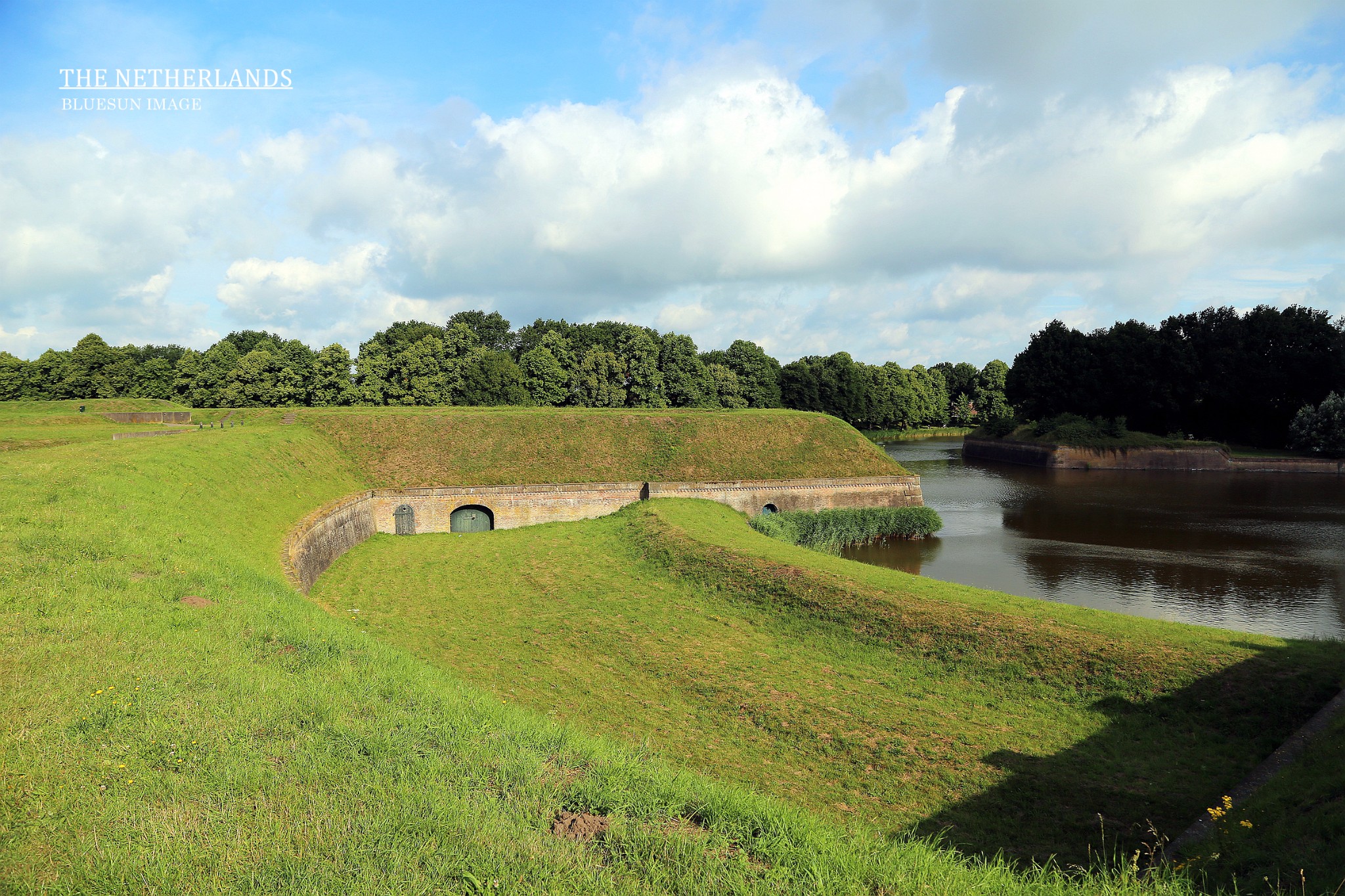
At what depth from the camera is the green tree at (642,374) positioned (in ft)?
282

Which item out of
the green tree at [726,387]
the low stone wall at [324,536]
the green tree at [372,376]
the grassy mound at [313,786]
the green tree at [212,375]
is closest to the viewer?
the grassy mound at [313,786]

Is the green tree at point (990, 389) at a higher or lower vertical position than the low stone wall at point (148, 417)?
higher

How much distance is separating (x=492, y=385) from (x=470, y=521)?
40.5 metres

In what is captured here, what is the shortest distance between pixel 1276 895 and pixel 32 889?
39.7ft

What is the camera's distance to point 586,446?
46375mm

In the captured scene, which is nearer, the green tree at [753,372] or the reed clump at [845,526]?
the reed clump at [845,526]

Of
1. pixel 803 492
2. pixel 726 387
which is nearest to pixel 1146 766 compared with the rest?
pixel 803 492

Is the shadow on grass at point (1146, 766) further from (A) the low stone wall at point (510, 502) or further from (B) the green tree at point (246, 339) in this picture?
(B) the green tree at point (246, 339)

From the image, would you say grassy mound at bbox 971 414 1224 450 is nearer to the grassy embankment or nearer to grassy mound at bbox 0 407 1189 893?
grassy mound at bbox 0 407 1189 893

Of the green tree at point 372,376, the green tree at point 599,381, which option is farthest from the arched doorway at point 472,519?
the green tree at point 372,376

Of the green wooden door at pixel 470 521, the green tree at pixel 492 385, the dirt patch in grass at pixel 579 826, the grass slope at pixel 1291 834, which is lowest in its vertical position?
the grass slope at pixel 1291 834

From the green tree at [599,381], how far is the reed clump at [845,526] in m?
42.8

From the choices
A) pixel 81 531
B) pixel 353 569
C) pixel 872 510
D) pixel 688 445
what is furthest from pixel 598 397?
pixel 81 531

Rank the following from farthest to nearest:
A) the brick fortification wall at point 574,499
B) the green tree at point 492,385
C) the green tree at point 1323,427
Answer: the green tree at point 492,385 < the green tree at point 1323,427 < the brick fortification wall at point 574,499
